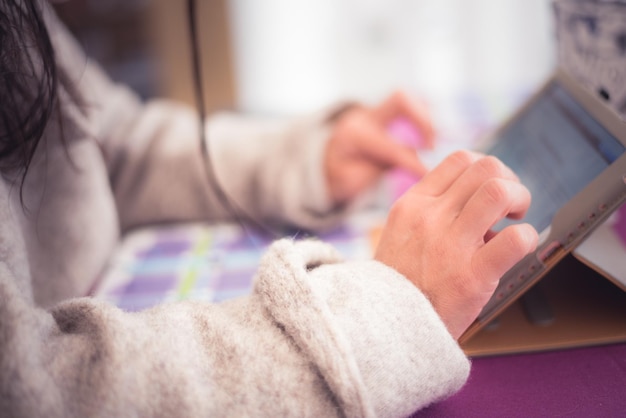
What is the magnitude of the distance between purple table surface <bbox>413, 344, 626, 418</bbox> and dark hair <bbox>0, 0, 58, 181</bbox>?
0.34 m

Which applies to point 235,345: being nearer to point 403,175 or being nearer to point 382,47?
point 403,175

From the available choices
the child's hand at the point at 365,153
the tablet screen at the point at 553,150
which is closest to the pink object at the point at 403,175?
the child's hand at the point at 365,153

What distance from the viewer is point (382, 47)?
1548 mm

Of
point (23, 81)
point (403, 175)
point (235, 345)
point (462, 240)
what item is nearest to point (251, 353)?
point (235, 345)

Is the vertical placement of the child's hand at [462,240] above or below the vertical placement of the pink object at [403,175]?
above

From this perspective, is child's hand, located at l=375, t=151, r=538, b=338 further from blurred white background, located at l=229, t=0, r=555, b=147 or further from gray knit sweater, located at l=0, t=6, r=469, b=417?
blurred white background, located at l=229, t=0, r=555, b=147

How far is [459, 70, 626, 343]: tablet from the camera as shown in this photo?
0.35m

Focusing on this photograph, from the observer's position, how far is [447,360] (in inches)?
12.6

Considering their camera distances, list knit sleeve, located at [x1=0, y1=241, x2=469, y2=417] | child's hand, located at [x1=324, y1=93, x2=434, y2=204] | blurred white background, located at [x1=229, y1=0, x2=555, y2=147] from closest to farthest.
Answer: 1. knit sleeve, located at [x1=0, y1=241, x2=469, y2=417]
2. child's hand, located at [x1=324, y1=93, x2=434, y2=204]
3. blurred white background, located at [x1=229, y1=0, x2=555, y2=147]

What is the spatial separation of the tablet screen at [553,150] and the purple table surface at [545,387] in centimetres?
10

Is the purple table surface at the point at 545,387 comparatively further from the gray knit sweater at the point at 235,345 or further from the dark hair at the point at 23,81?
the dark hair at the point at 23,81

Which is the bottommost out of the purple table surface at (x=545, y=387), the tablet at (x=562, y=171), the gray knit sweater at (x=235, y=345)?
the gray knit sweater at (x=235, y=345)

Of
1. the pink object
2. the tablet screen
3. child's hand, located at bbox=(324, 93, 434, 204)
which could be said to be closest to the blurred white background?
the pink object

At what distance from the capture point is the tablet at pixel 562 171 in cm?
35
